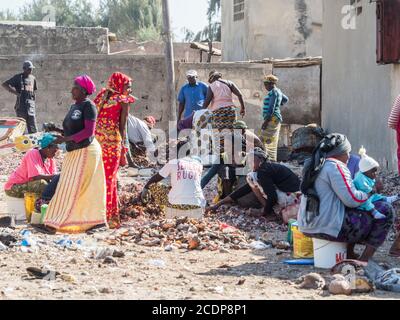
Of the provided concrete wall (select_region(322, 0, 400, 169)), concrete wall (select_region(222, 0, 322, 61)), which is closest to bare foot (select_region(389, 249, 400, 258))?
concrete wall (select_region(322, 0, 400, 169))

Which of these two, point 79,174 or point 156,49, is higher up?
point 156,49

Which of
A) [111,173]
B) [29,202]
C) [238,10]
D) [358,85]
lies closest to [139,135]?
[358,85]

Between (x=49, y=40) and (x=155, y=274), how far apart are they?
18561 mm

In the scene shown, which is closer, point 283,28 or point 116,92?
point 116,92

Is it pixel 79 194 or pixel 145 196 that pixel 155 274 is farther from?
pixel 145 196

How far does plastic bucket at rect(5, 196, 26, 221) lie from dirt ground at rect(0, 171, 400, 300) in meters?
1.31

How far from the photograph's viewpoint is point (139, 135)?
1432cm

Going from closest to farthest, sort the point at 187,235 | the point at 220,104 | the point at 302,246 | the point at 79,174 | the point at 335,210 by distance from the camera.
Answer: the point at 335,210 → the point at 302,246 → the point at 187,235 → the point at 79,174 → the point at 220,104

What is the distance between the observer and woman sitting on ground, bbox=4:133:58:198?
1023 cm

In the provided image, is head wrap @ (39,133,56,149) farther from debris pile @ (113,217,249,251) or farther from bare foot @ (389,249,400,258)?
bare foot @ (389,249,400,258)

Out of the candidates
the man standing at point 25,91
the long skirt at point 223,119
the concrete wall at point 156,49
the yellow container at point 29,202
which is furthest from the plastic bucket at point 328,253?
the concrete wall at point 156,49

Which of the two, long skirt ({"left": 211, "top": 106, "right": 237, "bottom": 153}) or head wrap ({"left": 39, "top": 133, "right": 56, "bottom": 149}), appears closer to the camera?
head wrap ({"left": 39, "top": 133, "right": 56, "bottom": 149})

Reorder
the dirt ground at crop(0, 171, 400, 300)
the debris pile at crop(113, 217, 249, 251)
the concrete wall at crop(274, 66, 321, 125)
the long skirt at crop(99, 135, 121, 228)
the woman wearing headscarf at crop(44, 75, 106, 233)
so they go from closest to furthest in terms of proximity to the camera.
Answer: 1. the dirt ground at crop(0, 171, 400, 300)
2. the debris pile at crop(113, 217, 249, 251)
3. the woman wearing headscarf at crop(44, 75, 106, 233)
4. the long skirt at crop(99, 135, 121, 228)
5. the concrete wall at crop(274, 66, 321, 125)
